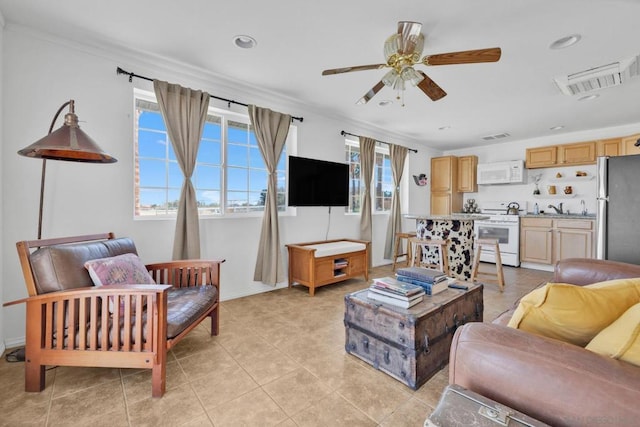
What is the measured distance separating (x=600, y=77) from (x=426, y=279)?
2.76 metres

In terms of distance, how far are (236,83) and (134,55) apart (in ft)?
Result: 3.13

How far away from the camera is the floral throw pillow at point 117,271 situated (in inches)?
69.1

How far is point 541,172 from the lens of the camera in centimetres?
542

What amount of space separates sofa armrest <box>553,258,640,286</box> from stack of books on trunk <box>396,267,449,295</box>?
0.74 m

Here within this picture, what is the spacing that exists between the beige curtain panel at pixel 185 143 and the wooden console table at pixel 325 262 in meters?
1.24

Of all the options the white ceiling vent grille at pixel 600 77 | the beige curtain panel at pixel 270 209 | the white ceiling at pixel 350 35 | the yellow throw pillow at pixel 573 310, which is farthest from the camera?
the beige curtain panel at pixel 270 209

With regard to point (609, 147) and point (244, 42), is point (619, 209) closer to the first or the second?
point (609, 147)

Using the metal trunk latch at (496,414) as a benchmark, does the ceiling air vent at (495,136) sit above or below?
above

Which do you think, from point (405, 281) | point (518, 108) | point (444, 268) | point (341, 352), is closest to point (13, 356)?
point (341, 352)

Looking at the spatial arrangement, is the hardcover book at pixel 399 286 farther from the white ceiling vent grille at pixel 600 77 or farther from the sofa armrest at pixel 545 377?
the white ceiling vent grille at pixel 600 77

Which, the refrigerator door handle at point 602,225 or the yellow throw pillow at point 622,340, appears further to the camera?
the refrigerator door handle at point 602,225

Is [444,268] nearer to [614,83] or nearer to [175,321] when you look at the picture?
[614,83]

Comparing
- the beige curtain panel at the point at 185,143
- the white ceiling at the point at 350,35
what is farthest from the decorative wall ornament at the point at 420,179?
the beige curtain panel at the point at 185,143

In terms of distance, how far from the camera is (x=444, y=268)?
327cm
